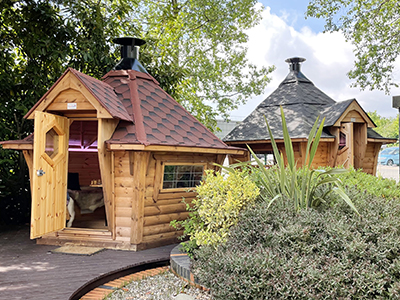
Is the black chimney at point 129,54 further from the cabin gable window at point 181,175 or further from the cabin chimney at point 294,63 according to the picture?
the cabin chimney at point 294,63

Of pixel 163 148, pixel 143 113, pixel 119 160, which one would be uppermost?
pixel 143 113

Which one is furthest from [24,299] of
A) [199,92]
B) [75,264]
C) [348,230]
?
[199,92]

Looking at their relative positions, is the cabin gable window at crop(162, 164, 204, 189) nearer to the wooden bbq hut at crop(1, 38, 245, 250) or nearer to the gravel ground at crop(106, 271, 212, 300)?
the wooden bbq hut at crop(1, 38, 245, 250)

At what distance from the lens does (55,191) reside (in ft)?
19.8

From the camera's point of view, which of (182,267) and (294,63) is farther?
(294,63)

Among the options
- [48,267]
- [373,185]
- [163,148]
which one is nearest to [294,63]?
[373,185]

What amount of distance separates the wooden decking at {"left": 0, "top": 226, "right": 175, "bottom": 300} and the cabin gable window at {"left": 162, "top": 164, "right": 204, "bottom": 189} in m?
1.17

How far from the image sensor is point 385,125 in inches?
2124

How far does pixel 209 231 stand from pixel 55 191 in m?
3.05

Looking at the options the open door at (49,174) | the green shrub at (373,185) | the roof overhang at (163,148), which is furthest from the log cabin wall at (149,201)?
the green shrub at (373,185)

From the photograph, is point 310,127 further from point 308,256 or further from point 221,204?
point 308,256

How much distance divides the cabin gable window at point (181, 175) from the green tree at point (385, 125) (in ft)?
155

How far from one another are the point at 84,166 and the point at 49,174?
488cm

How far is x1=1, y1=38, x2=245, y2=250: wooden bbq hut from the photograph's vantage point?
224 inches
